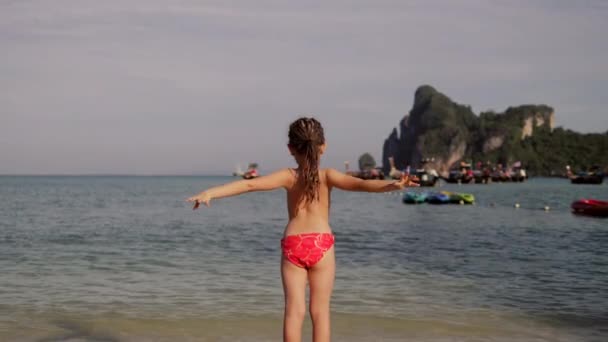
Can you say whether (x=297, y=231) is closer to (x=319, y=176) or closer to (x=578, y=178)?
(x=319, y=176)

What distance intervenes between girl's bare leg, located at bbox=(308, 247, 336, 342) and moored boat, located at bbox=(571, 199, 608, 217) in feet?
130

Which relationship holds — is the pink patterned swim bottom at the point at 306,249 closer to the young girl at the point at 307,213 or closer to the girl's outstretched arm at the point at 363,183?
the young girl at the point at 307,213

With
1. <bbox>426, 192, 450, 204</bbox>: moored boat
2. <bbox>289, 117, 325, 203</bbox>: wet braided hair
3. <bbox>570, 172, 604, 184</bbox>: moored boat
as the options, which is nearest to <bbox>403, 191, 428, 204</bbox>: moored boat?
<bbox>426, 192, 450, 204</bbox>: moored boat

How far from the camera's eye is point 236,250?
795 inches

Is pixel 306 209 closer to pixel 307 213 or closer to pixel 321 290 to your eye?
pixel 307 213

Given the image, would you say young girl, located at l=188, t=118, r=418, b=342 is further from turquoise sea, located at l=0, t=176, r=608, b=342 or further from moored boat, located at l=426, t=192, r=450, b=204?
moored boat, located at l=426, t=192, r=450, b=204

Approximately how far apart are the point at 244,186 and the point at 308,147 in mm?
573

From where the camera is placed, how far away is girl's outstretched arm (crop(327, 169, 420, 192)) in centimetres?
512

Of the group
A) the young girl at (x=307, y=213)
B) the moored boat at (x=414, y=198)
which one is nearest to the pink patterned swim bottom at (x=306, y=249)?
the young girl at (x=307, y=213)

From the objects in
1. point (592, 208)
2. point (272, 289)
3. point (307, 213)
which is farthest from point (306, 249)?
point (592, 208)

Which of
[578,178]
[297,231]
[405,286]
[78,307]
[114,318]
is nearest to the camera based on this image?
[297,231]

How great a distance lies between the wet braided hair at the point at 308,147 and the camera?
202 inches

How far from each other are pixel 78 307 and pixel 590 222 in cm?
3222

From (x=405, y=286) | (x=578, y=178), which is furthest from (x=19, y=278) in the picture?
(x=578, y=178)
